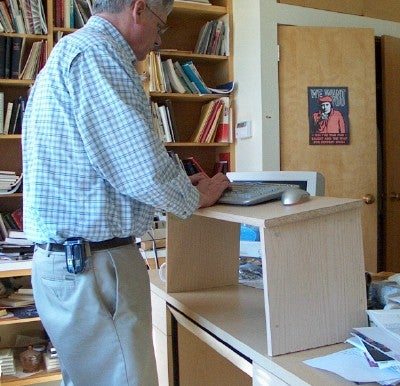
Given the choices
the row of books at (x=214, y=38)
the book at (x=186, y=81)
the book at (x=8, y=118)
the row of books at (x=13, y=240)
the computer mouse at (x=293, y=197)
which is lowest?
the row of books at (x=13, y=240)

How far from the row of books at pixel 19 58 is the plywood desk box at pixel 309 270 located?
2105 mm

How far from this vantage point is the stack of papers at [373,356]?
0.86m

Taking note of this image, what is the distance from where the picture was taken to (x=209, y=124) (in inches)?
127

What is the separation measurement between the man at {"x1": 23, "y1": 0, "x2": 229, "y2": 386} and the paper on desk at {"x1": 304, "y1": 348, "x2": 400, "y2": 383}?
17.4 inches

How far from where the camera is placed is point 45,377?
2.70 metres

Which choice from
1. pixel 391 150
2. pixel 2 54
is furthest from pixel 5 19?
pixel 391 150

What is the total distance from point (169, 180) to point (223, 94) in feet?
7.32

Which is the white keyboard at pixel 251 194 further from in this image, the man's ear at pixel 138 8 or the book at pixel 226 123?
the book at pixel 226 123

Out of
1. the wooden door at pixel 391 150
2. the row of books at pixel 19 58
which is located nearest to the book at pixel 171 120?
the row of books at pixel 19 58

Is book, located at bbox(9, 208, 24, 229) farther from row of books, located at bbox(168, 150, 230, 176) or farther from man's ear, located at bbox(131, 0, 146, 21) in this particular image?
man's ear, located at bbox(131, 0, 146, 21)

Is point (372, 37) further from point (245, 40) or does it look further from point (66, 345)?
point (66, 345)

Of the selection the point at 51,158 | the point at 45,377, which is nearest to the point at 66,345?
the point at 51,158

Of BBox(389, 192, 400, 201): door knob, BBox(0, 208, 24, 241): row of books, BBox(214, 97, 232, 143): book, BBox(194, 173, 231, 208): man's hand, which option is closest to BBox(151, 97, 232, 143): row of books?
BBox(214, 97, 232, 143): book

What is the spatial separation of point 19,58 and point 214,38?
1266mm
